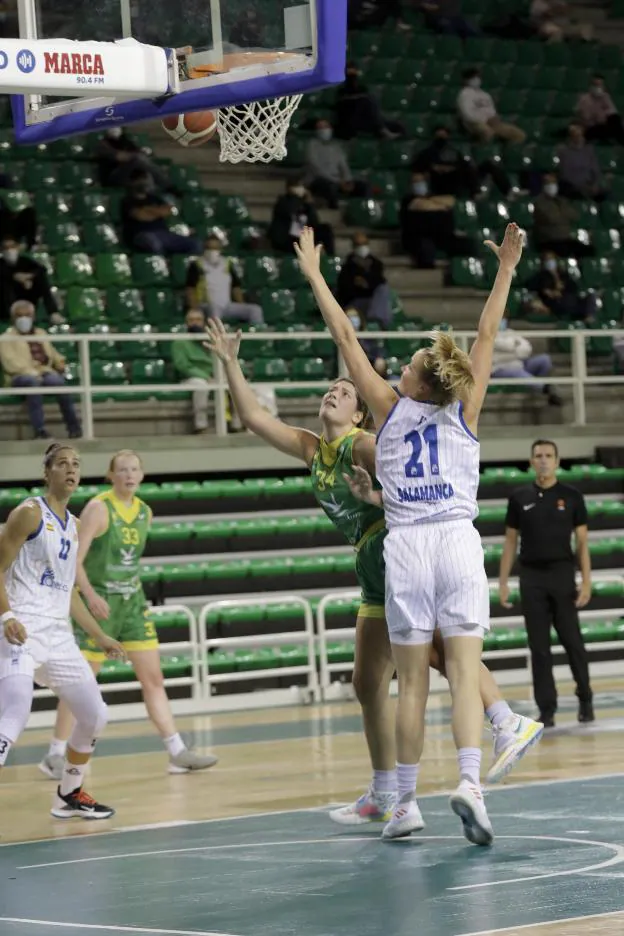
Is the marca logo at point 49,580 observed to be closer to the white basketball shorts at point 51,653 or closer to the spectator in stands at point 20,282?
the white basketball shorts at point 51,653

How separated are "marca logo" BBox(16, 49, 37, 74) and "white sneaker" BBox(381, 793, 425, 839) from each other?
3.42 metres

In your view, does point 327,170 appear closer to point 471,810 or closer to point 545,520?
point 545,520

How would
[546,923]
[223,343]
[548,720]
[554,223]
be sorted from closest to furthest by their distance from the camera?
1. [546,923]
2. [223,343]
3. [548,720]
4. [554,223]

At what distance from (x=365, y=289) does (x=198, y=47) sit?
1127 centimetres

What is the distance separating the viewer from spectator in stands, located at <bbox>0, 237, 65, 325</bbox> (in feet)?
57.5

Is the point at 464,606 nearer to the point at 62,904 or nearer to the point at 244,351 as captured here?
the point at 62,904

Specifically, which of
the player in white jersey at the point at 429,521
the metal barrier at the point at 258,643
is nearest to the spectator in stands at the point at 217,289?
the metal barrier at the point at 258,643

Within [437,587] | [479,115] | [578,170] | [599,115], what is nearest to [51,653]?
[437,587]

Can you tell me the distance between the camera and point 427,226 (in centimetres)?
2167

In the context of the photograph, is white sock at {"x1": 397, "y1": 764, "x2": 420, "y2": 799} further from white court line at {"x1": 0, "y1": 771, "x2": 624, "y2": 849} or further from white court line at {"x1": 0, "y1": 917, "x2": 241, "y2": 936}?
white court line at {"x1": 0, "y1": 917, "x2": 241, "y2": 936}

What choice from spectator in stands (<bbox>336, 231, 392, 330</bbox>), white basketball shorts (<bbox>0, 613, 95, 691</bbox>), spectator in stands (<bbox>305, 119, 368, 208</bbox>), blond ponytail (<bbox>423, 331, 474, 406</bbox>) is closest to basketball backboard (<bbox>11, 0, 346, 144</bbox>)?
blond ponytail (<bbox>423, 331, 474, 406</bbox>)

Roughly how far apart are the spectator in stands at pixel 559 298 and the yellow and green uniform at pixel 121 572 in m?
11.1

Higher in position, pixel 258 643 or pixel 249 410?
pixel 249 410

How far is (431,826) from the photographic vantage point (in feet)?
26.7
